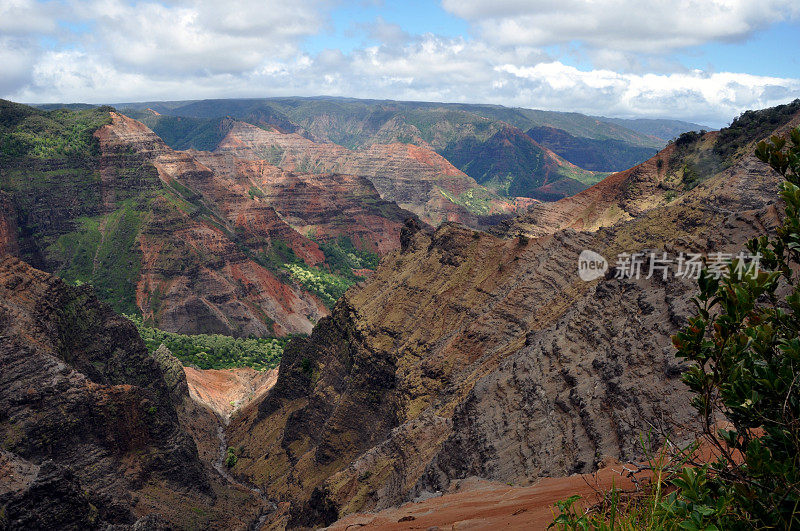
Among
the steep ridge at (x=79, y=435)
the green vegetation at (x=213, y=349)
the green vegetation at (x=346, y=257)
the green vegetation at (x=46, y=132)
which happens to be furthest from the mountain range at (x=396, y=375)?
the green vegetation at (x=346, y=257)

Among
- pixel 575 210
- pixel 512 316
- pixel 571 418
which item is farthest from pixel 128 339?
pixel 575 210

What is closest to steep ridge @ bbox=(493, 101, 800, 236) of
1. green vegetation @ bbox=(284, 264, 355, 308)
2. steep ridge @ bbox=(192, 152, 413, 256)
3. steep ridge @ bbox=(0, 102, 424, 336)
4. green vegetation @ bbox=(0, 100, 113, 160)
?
steep ridge @ bbox=(0, 102, 424, 336)

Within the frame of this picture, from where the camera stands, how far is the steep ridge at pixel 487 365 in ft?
64.7

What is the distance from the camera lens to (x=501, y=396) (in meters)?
25.0

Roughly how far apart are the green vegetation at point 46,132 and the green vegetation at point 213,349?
47.9 m

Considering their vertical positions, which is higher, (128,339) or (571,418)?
(571,418)

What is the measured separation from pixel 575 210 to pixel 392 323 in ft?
138

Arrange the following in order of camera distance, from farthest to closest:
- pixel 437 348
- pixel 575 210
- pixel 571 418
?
pixel 575 210 → pixel 437 348 → pixel 571 418

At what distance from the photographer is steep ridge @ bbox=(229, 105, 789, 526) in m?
19.7

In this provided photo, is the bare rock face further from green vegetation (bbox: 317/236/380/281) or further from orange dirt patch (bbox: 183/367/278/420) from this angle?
green vegetation (bbox: 317/236/380/281)

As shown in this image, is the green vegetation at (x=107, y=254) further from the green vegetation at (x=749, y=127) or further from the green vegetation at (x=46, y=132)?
the green vegetation at (x=749, y=127)

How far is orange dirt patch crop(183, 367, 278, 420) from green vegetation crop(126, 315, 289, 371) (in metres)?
4.52

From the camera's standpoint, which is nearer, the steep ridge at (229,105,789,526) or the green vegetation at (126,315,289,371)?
the steep ridge at (229,105,789,526)

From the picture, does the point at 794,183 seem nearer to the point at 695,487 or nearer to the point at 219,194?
the point at 695,487
